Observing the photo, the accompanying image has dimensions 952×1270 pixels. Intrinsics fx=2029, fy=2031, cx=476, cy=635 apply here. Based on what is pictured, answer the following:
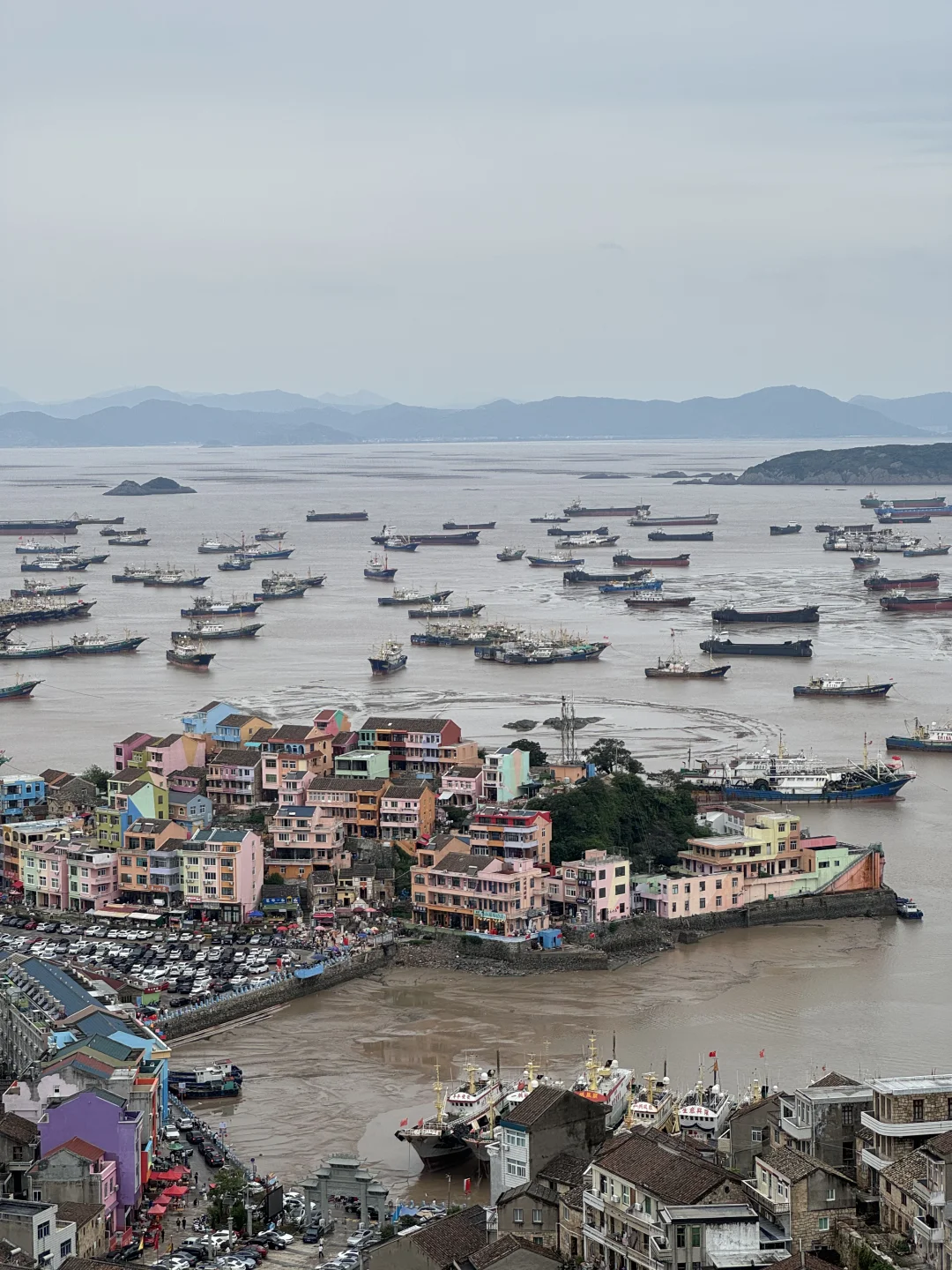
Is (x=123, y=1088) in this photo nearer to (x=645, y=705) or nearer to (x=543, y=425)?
(x=645, y=705)

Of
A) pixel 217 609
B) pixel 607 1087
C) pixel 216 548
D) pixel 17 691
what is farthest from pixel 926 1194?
pixel 216 548

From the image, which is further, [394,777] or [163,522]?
[163,522]

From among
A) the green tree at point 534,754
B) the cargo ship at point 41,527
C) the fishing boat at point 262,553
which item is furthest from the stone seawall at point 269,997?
the cargo ship at point 41,527

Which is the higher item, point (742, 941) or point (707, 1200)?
point (707, 1200)

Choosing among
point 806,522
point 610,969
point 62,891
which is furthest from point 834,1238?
point 806,522

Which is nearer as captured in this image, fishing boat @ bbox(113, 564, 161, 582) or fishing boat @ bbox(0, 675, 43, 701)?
fishing boat @ bbox(0, 675, 43, 701)

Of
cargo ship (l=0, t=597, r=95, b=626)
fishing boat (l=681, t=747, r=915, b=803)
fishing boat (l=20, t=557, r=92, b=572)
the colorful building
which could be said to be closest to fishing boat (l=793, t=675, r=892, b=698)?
fishing boat (l=681, t=747, r=915, b=803)

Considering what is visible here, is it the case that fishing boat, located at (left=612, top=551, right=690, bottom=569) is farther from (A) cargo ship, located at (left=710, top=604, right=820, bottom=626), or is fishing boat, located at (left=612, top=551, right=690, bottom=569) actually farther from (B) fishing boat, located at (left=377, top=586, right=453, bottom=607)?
(A) cargo ship, located at (left=710, top=604, right=820, bottom=626)
